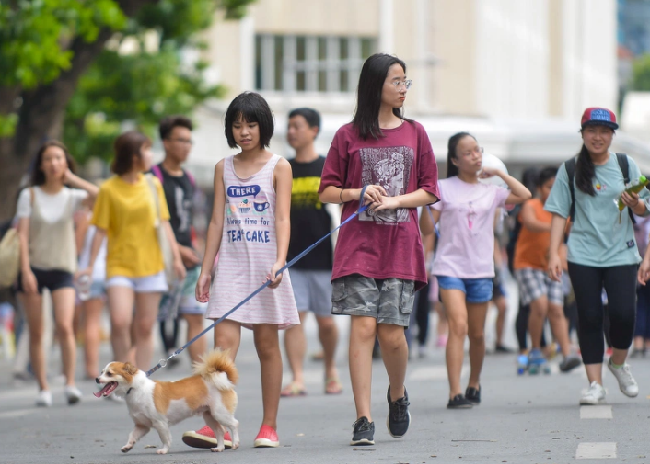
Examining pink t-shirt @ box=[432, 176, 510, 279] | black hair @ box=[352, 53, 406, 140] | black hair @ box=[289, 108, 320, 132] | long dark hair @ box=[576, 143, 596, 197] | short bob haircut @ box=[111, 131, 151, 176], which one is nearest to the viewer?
black hair @ box=[352, 53, 406, 140]

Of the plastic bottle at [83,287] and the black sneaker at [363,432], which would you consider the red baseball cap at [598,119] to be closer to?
the black sneaker at [363,432]

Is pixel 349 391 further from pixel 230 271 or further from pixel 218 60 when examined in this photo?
pixel 218 60

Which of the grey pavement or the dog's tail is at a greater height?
the dog's tail

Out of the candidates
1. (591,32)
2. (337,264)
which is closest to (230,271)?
(337,264)

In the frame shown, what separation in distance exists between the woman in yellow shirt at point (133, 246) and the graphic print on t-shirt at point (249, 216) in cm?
284

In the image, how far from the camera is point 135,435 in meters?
7.39

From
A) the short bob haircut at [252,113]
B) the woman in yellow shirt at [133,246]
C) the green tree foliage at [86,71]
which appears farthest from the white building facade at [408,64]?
the short bob haircut at [252,113]

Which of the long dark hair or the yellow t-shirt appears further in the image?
the yellow t-shirt

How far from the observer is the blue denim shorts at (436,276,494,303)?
30.2 feet

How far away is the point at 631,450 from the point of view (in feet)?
22.6

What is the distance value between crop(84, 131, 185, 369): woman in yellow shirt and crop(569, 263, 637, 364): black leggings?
295 cm

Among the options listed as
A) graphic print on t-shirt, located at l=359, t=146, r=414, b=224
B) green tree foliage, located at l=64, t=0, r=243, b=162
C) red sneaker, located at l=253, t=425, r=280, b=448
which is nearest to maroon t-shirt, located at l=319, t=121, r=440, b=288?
graphic print on t-shirt, located at l=359, t=146, r=414, b=224

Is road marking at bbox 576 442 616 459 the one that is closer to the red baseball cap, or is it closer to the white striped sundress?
the white striped sundress

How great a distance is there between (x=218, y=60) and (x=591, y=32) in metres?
39.5
